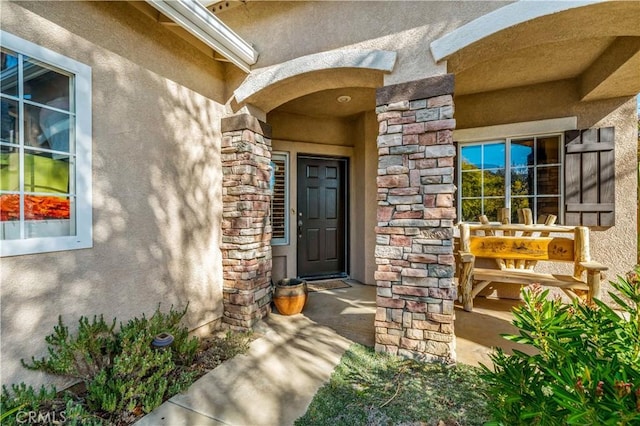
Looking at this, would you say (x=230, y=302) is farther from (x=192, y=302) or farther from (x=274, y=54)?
(x=274, y=54)

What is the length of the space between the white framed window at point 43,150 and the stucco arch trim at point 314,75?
146 cm

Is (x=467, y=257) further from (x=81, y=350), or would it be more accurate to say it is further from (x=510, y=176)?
(x=81, y=350)

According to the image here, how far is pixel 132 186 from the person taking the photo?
244 centimetres

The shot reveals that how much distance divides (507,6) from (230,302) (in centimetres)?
372

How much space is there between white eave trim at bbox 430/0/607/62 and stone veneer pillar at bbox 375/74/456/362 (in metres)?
0.24

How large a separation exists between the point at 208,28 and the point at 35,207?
195 centimetres

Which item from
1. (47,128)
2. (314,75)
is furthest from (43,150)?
(314,75)

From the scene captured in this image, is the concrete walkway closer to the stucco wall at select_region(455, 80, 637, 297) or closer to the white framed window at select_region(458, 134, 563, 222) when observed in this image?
the white framed window at select_region(458, 134, 563, 222)

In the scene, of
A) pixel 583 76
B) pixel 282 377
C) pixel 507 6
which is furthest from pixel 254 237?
pixel 583 76

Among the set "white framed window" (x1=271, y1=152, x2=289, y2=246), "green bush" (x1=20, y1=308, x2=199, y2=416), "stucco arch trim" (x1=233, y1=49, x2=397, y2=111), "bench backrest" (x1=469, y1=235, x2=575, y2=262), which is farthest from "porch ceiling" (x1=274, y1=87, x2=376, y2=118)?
"green bush" (x1=20, y1=308, x2=199, y2=416)

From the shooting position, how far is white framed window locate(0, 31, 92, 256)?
180cm

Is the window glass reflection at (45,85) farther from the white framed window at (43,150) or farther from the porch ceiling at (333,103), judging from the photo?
the porch ceiling at (333,103)

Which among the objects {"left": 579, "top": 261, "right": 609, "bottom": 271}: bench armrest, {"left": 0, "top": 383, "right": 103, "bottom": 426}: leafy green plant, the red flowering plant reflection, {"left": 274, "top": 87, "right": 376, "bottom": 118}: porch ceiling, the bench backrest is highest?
{"left": 274, "top": 87, "right": 376, "bottom": 118}: porch ceiling

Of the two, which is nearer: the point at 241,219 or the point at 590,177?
the point at 241,219
